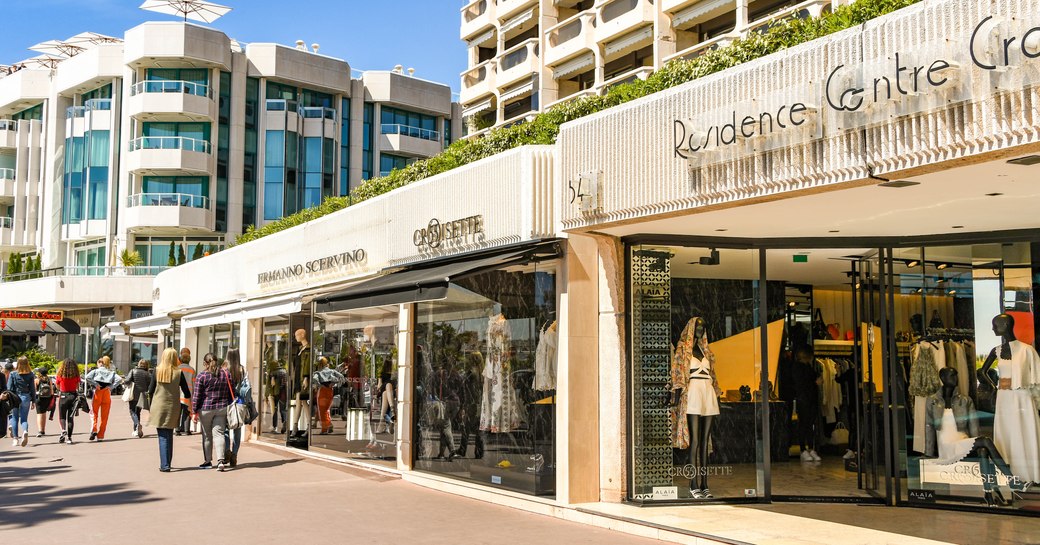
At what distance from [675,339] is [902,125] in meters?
4.35

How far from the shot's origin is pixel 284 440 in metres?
18.2

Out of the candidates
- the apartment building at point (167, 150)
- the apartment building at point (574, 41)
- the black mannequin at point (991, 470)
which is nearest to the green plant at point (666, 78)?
the black mannequin at point (991, 470)

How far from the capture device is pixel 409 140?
2293 inches

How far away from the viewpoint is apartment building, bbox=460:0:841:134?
3350 cm

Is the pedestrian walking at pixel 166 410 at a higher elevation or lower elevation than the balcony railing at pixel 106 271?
lower

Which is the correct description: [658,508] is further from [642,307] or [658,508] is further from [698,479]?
[642,307]

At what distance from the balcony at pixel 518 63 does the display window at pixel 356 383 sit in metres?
29.7

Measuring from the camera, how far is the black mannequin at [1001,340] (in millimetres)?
9625

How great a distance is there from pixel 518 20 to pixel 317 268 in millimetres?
31432

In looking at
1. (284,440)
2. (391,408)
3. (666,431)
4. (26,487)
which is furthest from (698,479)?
(284,440)

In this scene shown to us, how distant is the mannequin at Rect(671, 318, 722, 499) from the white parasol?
145 feet

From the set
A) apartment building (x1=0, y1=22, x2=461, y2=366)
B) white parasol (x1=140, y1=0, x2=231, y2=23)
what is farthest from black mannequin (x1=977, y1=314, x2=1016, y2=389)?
white parasol (x1=140, y1=0, x2=231, y2=23)

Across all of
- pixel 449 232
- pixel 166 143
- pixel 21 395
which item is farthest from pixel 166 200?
pixel 449 232

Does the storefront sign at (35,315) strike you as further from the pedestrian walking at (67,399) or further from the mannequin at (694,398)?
the mannequin at (694,398)
